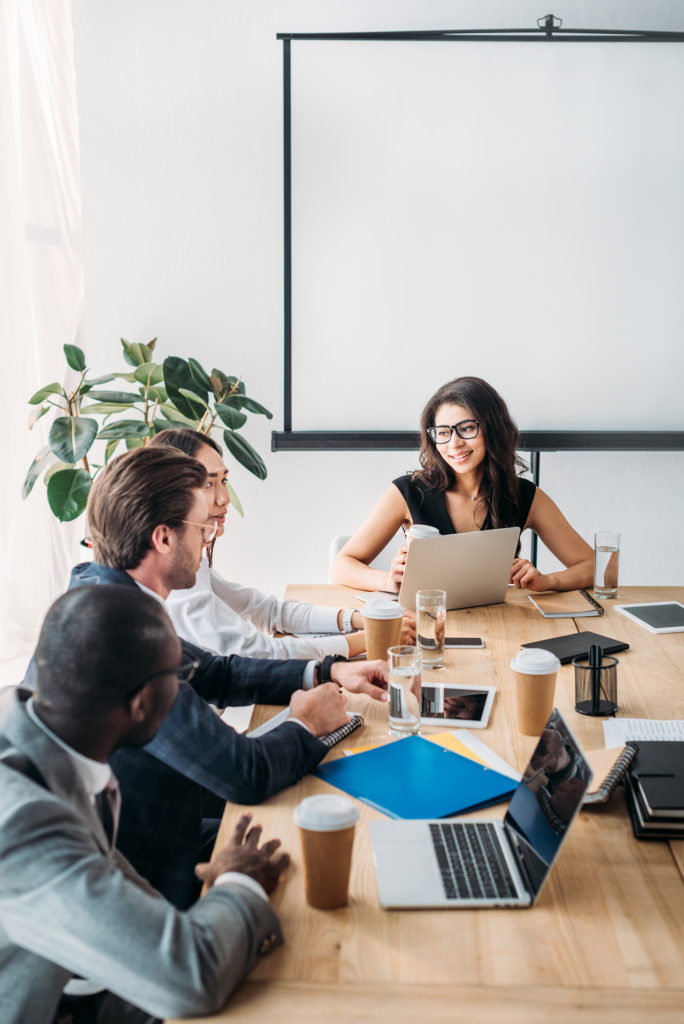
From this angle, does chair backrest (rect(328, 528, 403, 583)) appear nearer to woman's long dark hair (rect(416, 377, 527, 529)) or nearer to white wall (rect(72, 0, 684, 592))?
woman's long dark hair (rect(416, 377, 527, 529))

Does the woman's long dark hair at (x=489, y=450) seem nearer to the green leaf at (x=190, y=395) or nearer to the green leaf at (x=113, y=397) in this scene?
the green leaf at (x=190, y=395)

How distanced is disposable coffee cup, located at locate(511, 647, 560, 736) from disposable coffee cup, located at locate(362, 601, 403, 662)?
1.18 ft

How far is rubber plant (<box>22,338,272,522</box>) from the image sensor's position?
2.92 m

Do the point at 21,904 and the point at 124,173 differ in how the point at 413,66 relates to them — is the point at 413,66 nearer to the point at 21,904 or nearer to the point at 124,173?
the point at 124,173

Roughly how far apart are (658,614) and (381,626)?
80 centimetres

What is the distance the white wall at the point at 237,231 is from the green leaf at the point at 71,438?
85 cm

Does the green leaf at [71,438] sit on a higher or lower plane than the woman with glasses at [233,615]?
higher

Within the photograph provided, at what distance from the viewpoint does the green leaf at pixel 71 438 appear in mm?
2852

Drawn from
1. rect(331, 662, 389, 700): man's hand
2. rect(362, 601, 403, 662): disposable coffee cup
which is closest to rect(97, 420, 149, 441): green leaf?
rect(362, 601, 403, 662): disposable coffee cup

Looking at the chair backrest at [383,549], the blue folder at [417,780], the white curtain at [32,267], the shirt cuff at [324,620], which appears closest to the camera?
the blue folder at [417,780]

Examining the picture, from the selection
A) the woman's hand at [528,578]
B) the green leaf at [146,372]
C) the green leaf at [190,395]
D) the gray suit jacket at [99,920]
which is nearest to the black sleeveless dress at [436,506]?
the woman's hand at [528,578]

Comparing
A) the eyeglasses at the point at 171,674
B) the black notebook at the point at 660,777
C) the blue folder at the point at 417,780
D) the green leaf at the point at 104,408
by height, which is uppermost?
the green leaf at the point at 104,408

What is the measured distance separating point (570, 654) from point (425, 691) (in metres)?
0.40

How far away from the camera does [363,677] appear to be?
1.56 metres
